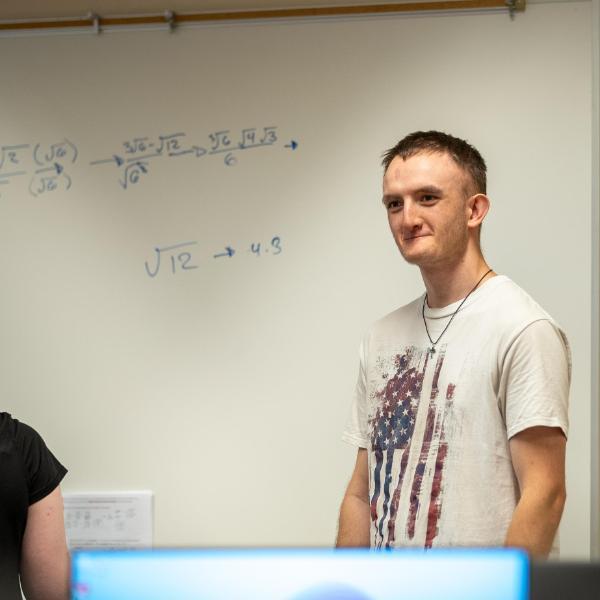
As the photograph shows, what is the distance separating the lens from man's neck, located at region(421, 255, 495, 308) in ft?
5.30

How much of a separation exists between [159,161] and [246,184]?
0.85ft

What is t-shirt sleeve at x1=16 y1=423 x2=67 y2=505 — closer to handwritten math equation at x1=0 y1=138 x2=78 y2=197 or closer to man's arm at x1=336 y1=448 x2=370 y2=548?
man's arm at x1=336 y1=448 x2=370 y2=548

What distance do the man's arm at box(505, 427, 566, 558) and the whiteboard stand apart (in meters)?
0.79

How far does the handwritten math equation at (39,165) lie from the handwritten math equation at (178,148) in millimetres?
89

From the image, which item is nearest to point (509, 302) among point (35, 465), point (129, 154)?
point (35, 465)

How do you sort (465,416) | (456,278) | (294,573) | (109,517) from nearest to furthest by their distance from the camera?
(294,573), (465,416), (456,278), (109,517)

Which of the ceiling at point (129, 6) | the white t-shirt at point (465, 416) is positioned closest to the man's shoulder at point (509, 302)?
the white t-shirt at point (465, 416)

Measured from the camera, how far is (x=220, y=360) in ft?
7.46

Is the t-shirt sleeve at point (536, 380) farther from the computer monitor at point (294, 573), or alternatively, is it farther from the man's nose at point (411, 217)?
the computer monitor at point (294, 573)

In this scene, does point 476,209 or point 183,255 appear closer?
point 476,209

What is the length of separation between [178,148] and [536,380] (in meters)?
1.29

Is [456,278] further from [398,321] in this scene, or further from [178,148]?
[178,148]

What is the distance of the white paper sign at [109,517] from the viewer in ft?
7.37

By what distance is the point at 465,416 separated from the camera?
151cm
